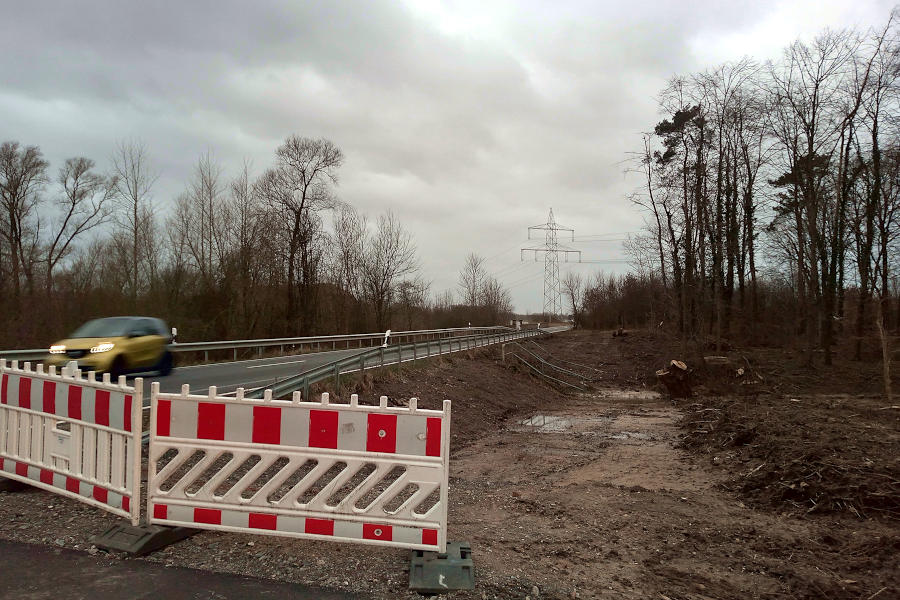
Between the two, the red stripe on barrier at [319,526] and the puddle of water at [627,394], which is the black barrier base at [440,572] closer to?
the red stripe on barrier at [319,526]

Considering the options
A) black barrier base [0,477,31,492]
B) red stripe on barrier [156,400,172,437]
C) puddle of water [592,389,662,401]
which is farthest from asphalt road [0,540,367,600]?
puddle of water [592,389,662,401]

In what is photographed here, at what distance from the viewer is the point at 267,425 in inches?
174

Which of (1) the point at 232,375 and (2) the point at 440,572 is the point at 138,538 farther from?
(1) the point at 232,375

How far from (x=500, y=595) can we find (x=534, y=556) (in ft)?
3.61

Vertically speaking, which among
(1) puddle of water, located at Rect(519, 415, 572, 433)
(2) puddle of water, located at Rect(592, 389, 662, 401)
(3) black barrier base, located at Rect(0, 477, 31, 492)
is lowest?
(2) puddle of water, located at Rect(592, 389, 662, 401)

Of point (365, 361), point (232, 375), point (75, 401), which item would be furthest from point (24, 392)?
point (232, 375)

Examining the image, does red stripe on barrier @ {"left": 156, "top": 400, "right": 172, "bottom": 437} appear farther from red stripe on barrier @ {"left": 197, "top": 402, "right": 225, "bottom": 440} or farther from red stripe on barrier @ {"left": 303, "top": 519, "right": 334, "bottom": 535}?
red stripe on barrier @ {"left": 303, "top": 519, "right": 334, "bottom": 535}

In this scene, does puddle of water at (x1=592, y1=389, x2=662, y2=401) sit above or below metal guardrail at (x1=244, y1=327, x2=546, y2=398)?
below

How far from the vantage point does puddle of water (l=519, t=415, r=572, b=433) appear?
1569cm

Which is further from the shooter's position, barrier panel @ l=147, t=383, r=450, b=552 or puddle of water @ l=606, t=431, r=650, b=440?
puddle of water @ l=606, t=431, r=650, b=440

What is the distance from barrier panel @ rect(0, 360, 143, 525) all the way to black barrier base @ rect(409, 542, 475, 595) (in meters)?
2.39

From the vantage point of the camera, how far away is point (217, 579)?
3963 mm

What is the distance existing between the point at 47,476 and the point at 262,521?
251 cm

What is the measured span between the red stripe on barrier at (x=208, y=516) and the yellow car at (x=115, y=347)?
864cm
